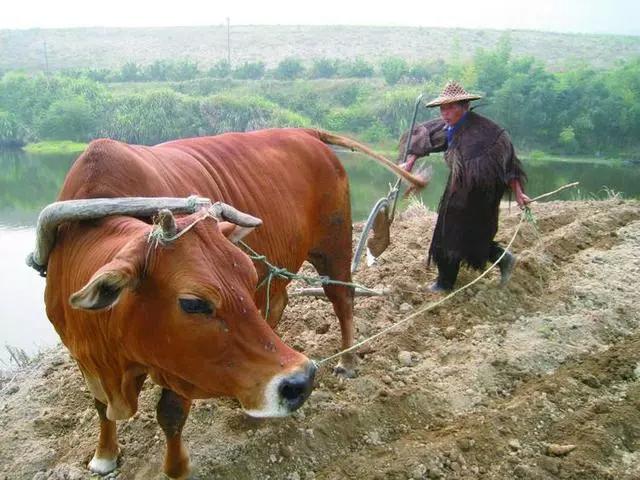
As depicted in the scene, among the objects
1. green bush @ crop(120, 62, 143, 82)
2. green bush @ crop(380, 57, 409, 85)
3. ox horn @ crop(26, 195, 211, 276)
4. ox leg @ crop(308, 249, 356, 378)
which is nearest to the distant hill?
green bush @ crop(120, 62, 143, 82)

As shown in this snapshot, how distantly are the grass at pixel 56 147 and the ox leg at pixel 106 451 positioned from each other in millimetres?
23051

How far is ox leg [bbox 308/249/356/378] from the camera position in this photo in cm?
448

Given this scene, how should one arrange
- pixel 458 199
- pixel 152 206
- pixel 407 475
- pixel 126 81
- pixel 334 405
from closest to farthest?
1. pixel 152 206
2. pixel 407 475
3. pixel 334 405
4. pixel 458 199
5. pixel 126 81

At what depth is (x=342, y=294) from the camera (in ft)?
14.8

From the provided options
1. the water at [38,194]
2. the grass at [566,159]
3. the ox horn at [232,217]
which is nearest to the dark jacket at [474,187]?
the ox horn at [232,217]

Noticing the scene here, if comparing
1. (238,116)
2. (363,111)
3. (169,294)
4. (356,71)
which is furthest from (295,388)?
(356,71)

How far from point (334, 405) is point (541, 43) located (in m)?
81.7

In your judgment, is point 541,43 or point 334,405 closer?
point 334,405

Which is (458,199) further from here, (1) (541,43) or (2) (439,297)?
(1) (541,43)

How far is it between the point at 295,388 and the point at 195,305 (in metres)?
0.51

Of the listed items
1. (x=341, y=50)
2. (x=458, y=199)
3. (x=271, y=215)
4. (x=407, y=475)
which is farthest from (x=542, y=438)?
(x=341, y=50)

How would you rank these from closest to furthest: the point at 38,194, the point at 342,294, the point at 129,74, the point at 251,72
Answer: the point at 342,294 < the point at 38,194 < the point at 129,74 < the point at 251,72

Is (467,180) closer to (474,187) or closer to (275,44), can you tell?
(474,187)

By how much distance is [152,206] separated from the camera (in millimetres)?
2635
